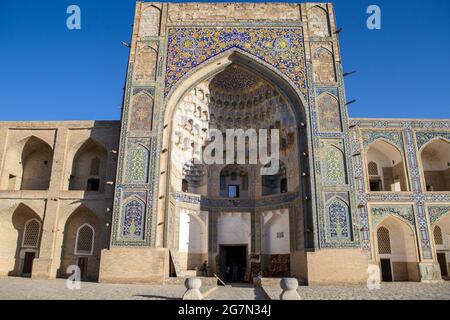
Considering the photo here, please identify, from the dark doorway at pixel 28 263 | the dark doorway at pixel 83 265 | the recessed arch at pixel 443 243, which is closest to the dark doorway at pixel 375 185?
the recessed arch at pixel 443 243

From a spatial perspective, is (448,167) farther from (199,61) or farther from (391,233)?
(199,61)

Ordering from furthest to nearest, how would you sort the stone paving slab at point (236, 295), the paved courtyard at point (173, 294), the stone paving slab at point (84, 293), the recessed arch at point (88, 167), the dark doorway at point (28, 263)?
the recessed arch at point (88, 167) → the dark doorway at point (28, 263) → the stone paving slab at point (236, 295) → the paved courtyard at point (173, 294) → the stone paving slab at point (84, 293)

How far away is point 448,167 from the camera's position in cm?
1656

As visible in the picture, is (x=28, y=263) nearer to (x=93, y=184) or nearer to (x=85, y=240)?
(x=85, y=240)

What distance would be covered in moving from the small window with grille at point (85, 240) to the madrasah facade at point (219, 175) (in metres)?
0.04

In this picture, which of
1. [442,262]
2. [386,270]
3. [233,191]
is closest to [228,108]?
[233,191]

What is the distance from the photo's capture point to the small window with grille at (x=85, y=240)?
1492 cm

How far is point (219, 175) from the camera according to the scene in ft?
58.3

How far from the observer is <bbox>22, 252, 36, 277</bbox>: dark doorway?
15008 mm

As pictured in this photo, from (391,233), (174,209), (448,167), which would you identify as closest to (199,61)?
(174,209)

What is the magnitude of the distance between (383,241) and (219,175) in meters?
7.80

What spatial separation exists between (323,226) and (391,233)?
4988 mm

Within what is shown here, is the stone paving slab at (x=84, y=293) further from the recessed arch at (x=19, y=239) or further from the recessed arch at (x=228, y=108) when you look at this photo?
the recessed arch at (x=19, y=239)

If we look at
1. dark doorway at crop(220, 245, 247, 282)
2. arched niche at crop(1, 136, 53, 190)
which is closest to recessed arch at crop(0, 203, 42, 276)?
arched niche at crop(1, 136, 53, 190)
